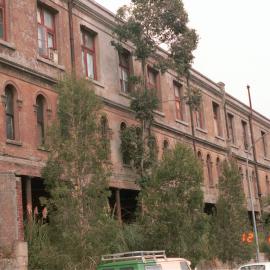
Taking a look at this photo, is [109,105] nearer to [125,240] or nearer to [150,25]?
[150,25]

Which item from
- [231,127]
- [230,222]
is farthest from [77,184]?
[231,127]

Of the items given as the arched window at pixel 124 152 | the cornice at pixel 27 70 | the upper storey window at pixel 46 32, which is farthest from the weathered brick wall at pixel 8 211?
the arched window at pixel 124 152

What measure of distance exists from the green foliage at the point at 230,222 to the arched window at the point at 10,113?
13.5 meters

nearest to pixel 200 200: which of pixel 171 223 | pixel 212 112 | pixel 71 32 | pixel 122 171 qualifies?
pixel 171 223

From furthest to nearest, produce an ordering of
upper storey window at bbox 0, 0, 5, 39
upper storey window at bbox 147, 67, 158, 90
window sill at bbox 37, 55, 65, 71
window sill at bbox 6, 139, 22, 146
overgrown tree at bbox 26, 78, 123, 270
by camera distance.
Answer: upper storey window at bbox 147, 67, 158, 90 < window sill at bbox 37, 55, 65, 71 < upper storey window at bbox 0, 0, 5, 39 < window sill at bbox 6, 139, 22, 146 < overgrown tree at bbox 26, 78, 123, 270

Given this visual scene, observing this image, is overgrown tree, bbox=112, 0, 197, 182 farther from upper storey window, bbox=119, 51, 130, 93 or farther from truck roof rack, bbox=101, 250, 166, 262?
truck roof rack, bbox=101, 250, 166, 262

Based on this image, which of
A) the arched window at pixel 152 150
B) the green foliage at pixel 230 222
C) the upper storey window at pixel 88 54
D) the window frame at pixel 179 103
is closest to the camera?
the upper storey window at pixel 88 54

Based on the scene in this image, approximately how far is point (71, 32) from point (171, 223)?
32.0 feet

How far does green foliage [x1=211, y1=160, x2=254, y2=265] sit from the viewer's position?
32531mm

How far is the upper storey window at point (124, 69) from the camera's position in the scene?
32.4m

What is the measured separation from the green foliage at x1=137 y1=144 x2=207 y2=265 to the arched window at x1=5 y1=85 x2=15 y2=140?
6093 mm

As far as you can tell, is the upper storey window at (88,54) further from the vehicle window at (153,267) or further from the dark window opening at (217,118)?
the dark window opening at (217,118)

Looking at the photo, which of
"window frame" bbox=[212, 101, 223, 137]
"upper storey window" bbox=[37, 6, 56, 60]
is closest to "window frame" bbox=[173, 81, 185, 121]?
"window frame" bbox=[212, 101, 223, 137]

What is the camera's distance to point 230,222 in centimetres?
3319
